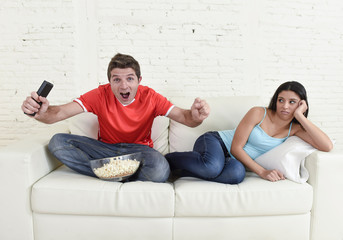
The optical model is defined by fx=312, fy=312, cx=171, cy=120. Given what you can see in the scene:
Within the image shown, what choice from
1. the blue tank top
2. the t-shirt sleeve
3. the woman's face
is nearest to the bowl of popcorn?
the t-shirt sleeve

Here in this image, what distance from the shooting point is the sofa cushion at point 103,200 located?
1575 mm

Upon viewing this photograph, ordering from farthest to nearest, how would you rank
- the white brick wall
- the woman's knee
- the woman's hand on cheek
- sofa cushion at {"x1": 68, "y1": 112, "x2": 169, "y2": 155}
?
the white brick wall
sofa cushion at {"x1": 68, "y1": 112, "x2": 169, "y2": 155}
the woman's hand on cheek
the woman's knee

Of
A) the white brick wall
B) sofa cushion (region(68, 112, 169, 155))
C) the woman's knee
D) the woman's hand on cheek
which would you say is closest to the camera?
the woman's knee

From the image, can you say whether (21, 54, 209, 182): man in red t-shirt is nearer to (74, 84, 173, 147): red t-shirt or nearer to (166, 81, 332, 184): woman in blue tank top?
(74, 84, 173, 147): red t-shirt

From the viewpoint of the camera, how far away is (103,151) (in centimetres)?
185

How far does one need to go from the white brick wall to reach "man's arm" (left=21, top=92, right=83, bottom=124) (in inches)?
33.7

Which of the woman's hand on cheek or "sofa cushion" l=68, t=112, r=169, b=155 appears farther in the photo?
"sofa cushion" l=68, t=112, r=169, b=155

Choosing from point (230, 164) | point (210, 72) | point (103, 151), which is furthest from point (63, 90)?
point (230, 164)

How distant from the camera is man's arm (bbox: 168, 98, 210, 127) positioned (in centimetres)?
169

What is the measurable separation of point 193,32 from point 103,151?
4.42 ft

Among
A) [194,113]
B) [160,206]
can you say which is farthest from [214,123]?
[160,206]

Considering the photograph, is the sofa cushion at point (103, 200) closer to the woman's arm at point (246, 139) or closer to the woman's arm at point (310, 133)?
the woman's arm at point (246, 139)

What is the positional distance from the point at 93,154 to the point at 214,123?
2.78 feet

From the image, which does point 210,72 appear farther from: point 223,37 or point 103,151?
point 103,151
